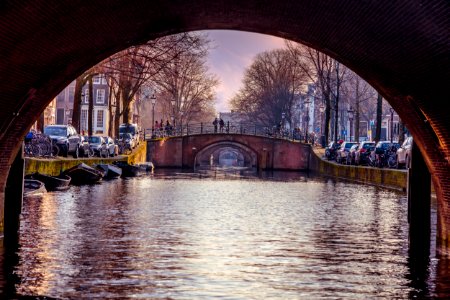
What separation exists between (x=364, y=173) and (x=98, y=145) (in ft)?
50.7

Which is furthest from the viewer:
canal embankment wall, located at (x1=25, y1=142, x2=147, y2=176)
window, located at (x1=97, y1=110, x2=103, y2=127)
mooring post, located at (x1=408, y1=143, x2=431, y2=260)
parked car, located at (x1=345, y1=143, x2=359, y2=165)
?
window, located at (x1=97, y1=110, x2=103, y2=127)

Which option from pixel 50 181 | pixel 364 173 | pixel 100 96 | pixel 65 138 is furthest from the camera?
pixel 100 96

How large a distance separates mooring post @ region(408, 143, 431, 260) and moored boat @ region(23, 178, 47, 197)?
586 inches

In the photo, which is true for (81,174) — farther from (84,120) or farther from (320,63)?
(84,120)

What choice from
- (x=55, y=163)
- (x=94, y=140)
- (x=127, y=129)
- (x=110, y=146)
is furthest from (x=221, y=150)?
(x=55, y=163)

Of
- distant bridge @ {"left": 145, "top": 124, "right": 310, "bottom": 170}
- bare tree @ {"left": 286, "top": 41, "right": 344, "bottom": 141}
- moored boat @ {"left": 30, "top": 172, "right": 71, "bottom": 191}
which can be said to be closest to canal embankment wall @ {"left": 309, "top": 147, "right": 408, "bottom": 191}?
bare tree @ {"left": 286, "top": 41, "right": 344, "bottom": 141}

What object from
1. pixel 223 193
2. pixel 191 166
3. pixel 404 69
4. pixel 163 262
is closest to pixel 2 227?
pixel 163 262

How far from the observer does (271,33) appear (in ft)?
56.7

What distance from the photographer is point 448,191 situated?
606 inches

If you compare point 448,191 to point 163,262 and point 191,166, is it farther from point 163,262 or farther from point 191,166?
point 191,166

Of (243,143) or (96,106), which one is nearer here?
(243,143)

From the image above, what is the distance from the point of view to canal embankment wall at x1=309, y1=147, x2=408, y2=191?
38250 millimetres

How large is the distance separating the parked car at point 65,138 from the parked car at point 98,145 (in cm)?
586

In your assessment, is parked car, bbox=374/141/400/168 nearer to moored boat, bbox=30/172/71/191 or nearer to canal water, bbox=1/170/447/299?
canal water, bbox=1/170/447/299
